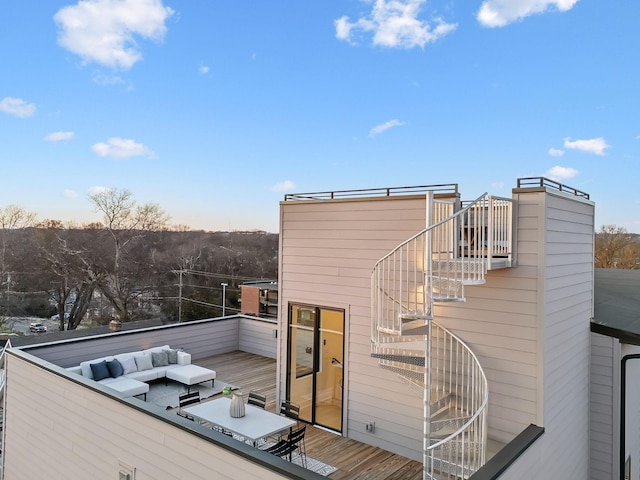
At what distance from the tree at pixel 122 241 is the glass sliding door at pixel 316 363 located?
18941mm

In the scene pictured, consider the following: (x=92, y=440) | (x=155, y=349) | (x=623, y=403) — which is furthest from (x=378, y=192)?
(x=155, y=349)

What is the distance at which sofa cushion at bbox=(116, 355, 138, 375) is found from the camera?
782 centimetres

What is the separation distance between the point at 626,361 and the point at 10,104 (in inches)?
806

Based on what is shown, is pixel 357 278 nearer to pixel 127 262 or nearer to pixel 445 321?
pixel 445 321

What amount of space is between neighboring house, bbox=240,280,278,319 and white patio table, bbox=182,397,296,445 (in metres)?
10.7

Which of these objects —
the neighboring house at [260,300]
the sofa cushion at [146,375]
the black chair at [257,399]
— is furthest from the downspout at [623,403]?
the neighboring house at [260,300]

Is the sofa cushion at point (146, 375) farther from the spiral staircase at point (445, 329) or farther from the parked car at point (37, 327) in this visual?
the parked car at point (37, 327)

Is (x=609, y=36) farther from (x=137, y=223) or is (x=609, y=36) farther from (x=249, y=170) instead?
(x=137, y=223)

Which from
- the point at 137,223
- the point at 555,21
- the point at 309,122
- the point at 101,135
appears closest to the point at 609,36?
the point at 555,21

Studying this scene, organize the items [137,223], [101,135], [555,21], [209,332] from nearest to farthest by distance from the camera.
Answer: [209,332], [555,21], [101,135], [137,223]

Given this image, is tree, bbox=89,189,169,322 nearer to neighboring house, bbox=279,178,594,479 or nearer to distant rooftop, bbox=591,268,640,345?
neighboring house, bbox=279,178,594,479

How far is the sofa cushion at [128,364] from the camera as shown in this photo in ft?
25.7

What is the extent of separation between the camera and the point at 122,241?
73.9 feet

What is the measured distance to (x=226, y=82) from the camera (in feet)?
46.4
